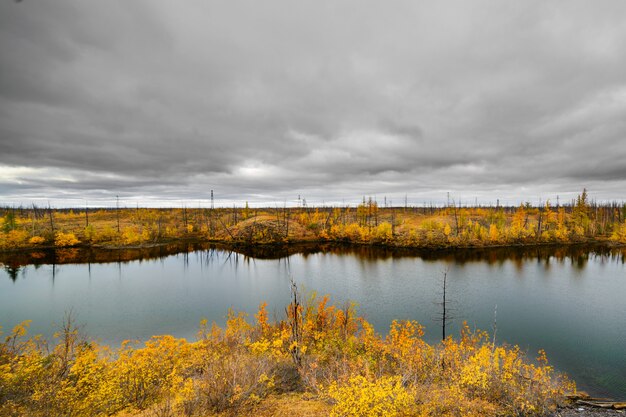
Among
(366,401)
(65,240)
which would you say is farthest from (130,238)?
(366,401)

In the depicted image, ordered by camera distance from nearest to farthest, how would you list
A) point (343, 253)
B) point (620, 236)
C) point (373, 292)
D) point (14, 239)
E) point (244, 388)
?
1. point (244, 388)
2. point (373, 292)
3. point (14, 239)
4. point (343, 253)
5. point (620, 236)

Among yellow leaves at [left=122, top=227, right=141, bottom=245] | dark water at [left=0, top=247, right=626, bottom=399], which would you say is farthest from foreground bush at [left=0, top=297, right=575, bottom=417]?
yellow leaves at [left=122, top=227, right=141, bottom=245]

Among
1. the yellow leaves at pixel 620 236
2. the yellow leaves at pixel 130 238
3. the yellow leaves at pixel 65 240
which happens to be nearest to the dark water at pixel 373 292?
the yellow leaves at pixel 65 240

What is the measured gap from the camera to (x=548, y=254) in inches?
2906

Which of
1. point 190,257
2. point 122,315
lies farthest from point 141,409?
point 190,257

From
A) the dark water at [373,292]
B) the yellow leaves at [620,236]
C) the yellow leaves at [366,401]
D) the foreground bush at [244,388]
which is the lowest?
the dark water at [373,292]

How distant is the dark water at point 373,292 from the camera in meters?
28.7

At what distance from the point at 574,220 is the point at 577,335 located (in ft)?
351

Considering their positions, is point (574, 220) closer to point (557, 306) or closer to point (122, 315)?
point (557, 306)

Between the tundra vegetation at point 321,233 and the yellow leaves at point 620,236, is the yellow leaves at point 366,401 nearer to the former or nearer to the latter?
the tundra vegetation at point 321,233

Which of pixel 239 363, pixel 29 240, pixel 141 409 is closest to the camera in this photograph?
pixel 141 409

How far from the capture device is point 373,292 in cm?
4359

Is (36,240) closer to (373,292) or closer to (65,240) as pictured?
(65,240)

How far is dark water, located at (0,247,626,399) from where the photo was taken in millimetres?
28719
